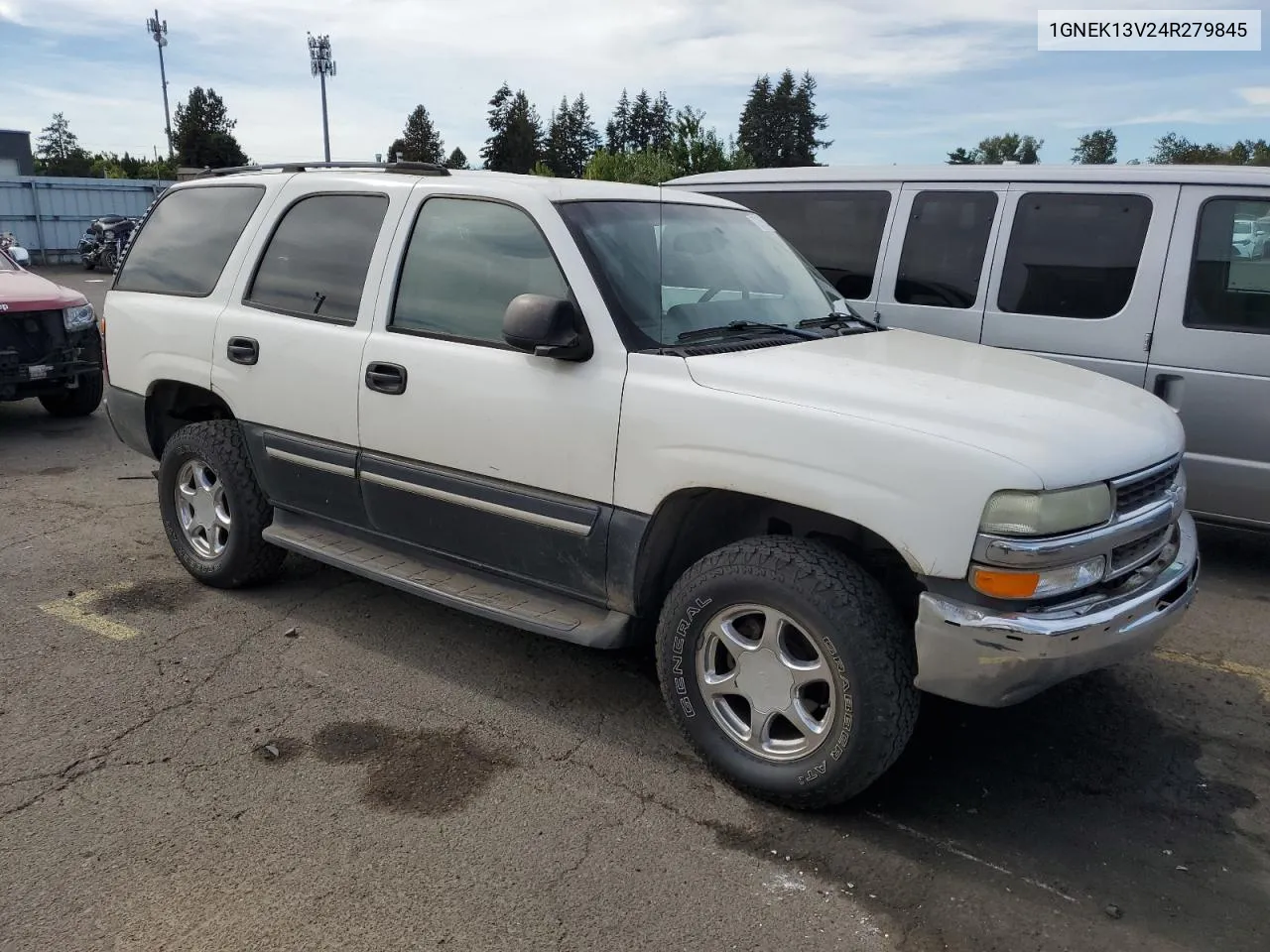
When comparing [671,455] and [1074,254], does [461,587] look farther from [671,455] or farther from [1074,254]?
[1074,254]

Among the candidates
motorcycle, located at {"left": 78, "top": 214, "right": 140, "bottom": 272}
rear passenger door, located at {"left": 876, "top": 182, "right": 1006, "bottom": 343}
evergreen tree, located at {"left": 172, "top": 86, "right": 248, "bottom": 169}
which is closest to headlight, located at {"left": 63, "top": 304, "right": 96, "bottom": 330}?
rear passenger door, located at {"left": 876, "top": 182, "right": 1006, "bottom": 343}

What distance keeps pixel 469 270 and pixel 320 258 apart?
2.80 feet

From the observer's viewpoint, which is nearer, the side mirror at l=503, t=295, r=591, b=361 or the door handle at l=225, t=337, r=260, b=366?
the side mirror at l=503, t=295, r=591, b=361

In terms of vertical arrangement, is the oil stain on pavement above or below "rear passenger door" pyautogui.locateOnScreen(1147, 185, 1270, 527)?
below

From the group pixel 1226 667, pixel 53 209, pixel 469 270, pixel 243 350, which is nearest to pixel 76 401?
pixel 243 350

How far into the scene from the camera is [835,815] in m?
3.15

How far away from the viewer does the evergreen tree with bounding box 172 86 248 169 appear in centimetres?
6538

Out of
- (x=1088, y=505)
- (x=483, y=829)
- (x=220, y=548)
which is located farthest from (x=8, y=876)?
(x=1088, y=505)

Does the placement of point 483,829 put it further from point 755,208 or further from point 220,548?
point 755,208

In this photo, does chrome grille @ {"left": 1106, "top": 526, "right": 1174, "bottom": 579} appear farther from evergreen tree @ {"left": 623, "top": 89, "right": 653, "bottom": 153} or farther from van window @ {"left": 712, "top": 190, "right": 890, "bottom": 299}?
evergreen tree @ {"left": 623, "top": 89, "right": 653, "bottom": 153}

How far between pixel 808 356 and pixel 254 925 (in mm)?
2321

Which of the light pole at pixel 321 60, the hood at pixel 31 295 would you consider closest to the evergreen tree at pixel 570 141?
the light pole at pixel 321 60

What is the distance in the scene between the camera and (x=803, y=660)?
311 cm

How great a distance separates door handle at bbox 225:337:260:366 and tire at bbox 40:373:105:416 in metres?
5.04
